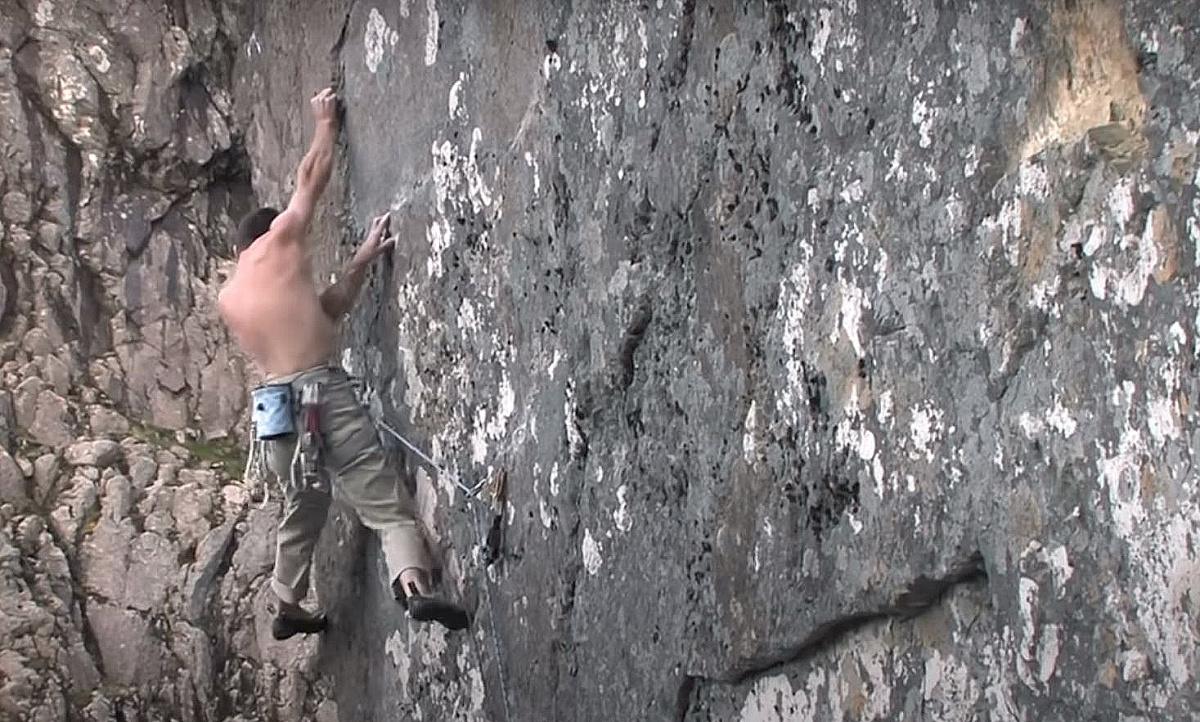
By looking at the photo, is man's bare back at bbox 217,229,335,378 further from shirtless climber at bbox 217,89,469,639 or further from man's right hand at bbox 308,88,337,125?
man's right hand at bbox 308,88,337,125

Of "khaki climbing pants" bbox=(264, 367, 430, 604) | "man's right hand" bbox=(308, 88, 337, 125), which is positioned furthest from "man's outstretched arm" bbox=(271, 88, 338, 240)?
"khaki climbing pants" bbox=(264, 367, 430, 604)

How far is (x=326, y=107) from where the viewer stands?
5074mm

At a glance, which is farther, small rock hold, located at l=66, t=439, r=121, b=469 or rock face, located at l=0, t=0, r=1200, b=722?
small rock hold, located at l=66, t=439, r=121, b=469

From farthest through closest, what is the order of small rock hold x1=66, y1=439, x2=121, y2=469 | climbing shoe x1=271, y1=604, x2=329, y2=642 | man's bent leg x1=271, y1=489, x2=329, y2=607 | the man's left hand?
small rock hold x1=66, y1=439, x2=121, y2=469
climbing shoe x1=271, y1=604, x2=329, y2=642
man's bent leg x1=271, y1=489, x2=329, y2=607
the man's left hand

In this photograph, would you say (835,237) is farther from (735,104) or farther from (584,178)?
(584,178)

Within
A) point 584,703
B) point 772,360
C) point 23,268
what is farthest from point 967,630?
point 23,268

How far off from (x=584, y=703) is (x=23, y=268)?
2.93 m

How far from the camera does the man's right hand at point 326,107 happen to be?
507 cm

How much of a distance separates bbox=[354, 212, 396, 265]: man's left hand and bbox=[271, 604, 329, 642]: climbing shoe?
130 cm

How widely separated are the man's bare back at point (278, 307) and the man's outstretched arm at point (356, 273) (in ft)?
0.26

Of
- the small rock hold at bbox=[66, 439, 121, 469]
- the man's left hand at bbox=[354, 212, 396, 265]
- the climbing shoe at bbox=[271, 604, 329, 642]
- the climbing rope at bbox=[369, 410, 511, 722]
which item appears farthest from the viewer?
the small rock hold at bbox=[66, 439, 121, 469]

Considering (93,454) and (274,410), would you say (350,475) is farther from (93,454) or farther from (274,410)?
(93,454)

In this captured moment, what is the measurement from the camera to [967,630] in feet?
9.27

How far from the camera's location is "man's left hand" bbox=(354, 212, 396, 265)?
4.86 metres
